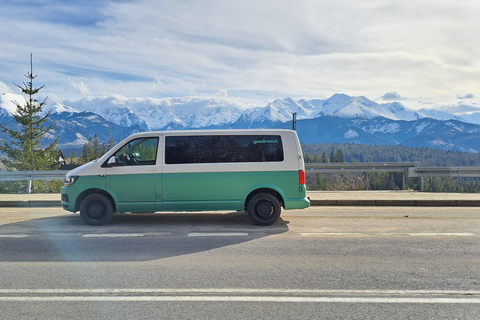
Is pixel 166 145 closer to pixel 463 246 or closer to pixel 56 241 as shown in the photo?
pixel 56 241

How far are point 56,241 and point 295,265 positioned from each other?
4523 mm

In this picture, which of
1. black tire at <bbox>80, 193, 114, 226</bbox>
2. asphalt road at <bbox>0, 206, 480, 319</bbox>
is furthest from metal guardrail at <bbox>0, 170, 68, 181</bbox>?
black tire at <bbox>80, 193, 114, 226</bbox>

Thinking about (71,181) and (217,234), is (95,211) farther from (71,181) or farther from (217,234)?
(217,234)

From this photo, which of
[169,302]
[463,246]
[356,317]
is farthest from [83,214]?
[463,246]

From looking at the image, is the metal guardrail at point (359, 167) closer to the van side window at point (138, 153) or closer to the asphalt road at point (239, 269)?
the asphalt road at point (239, 269)

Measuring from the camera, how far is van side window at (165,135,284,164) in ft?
29.0

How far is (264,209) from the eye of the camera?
8914 millimetres

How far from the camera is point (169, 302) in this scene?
4406mm

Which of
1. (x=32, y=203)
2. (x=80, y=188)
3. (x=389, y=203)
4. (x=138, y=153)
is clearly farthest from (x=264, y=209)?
(x=32, y=203)

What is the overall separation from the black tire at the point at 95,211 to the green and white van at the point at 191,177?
0.02 m

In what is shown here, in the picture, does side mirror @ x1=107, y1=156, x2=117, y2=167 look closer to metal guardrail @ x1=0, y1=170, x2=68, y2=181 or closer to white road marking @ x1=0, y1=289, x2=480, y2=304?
white road marking @ x1=0, y1=289, x2=480, y2=304

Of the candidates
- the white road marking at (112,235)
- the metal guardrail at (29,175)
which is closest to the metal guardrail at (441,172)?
the white road marking at (112,235)

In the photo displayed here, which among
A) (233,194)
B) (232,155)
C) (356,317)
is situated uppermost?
(232,155)

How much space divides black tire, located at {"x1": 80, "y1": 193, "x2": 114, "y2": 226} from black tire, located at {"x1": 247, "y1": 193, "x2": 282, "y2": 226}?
311cm
